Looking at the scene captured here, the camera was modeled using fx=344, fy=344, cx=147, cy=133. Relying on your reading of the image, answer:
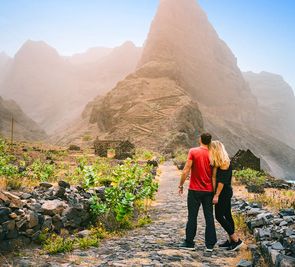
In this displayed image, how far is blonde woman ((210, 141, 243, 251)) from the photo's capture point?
723cm

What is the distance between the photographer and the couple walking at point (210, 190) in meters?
7.25

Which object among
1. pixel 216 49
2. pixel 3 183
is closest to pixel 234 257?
pixel 3 183

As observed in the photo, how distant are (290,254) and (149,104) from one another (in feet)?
295

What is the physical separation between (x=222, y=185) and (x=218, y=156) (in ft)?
2.01

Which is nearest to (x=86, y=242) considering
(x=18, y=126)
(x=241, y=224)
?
(x=241, y=224)

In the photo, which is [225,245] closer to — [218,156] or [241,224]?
[241,224]

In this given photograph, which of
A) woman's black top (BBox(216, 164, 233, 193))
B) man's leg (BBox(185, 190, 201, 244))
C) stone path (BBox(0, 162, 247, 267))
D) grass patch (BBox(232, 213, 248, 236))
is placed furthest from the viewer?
grass patch (BBox(232, 213, 248, 236))

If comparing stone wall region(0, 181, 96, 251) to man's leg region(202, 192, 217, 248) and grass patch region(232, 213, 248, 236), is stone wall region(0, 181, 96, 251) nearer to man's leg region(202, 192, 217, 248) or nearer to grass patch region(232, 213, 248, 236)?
man's leg region(202, 192, 217, 248)

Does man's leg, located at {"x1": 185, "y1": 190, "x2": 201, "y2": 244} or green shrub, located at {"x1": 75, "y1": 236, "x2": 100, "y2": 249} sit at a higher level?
man's leg, located at {"x1": 185, "y1": 190, "x2": 201, "y2": 244}

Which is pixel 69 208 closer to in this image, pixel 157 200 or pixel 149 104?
pixel 157 200

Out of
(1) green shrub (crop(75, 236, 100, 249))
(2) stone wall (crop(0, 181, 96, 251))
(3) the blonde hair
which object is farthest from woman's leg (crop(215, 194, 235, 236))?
(2) stone wall (crop(0, 181, 96, 251))

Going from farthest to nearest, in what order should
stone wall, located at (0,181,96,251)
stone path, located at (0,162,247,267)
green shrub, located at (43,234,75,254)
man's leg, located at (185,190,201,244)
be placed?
man's leg, located at (185,190,201,244), green shrub, located at (43,234,75,254), stone wall, located at (0,181,96,251), stone path, located at (0,162,247,267)

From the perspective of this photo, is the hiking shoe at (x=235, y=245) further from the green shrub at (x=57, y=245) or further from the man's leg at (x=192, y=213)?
the green shrub at (x=57, y=245)

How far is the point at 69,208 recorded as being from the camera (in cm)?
860
